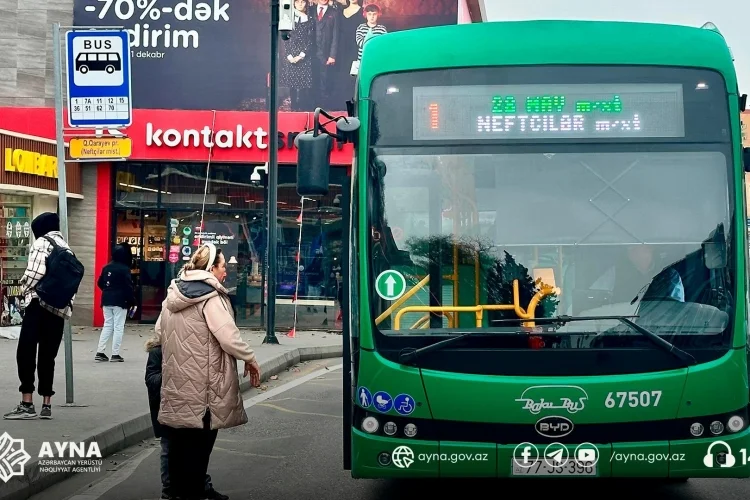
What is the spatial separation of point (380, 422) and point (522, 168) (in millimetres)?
1706

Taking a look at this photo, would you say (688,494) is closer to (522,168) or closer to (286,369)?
(522,168)

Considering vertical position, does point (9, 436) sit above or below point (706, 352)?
below

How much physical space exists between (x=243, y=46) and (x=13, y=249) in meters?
6.59

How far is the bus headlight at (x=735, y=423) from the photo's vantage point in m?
6.23

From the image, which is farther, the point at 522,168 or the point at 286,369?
the point at 286,369

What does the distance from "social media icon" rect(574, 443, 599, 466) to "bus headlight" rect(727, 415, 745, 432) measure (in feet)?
2.56

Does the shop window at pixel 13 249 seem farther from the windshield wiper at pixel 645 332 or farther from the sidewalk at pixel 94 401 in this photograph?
the windshield wiper at pixel 645 332

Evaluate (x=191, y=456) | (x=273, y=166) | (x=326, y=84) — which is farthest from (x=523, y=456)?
(x=326, y=84)

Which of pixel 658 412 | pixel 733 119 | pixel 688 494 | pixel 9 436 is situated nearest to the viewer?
pixel 658 412

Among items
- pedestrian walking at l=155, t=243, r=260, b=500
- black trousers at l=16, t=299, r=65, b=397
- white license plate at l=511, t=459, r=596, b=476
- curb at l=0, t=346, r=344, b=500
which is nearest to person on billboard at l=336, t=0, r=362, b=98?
curb at l=0, t=346, r=344, b=500

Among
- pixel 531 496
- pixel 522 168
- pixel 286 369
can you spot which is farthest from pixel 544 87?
pixel 286 369

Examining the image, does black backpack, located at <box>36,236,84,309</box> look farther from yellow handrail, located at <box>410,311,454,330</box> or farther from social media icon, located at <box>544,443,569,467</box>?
social media icon, located at <box>544,443,569,467</box>

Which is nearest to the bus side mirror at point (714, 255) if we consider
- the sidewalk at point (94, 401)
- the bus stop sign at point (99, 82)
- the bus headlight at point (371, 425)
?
the bus headlight at point (371, 425)

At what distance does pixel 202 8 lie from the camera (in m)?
23.6
